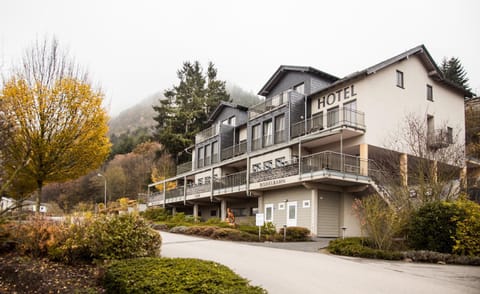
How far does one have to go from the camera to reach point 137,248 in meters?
11.0

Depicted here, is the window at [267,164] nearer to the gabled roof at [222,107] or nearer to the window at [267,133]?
the window at [267,133]

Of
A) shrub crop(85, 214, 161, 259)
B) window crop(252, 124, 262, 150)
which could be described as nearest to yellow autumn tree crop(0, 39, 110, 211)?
shrub crop(85, 214, 161, 259)

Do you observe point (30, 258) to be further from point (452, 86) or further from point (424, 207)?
point (452, 86)

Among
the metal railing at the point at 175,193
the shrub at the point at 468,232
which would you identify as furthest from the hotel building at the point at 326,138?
the shrub at the point at 468,232

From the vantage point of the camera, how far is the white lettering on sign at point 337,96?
91.2 ft

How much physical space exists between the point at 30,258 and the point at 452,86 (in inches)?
1285

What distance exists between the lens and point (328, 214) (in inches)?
1031

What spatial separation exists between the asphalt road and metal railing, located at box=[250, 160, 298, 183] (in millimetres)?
12075

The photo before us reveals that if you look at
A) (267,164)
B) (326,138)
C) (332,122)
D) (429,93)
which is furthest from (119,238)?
(429,93)

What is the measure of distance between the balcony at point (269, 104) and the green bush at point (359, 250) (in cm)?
1628

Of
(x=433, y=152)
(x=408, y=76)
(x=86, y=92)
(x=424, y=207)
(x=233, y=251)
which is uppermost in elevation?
(x=408, y=76)

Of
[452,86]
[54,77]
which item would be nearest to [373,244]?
[54,77]

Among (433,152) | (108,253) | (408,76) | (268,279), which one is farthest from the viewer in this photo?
(408,76)

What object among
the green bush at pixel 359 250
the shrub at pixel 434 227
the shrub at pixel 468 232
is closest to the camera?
the shrub at pixel 468 232
